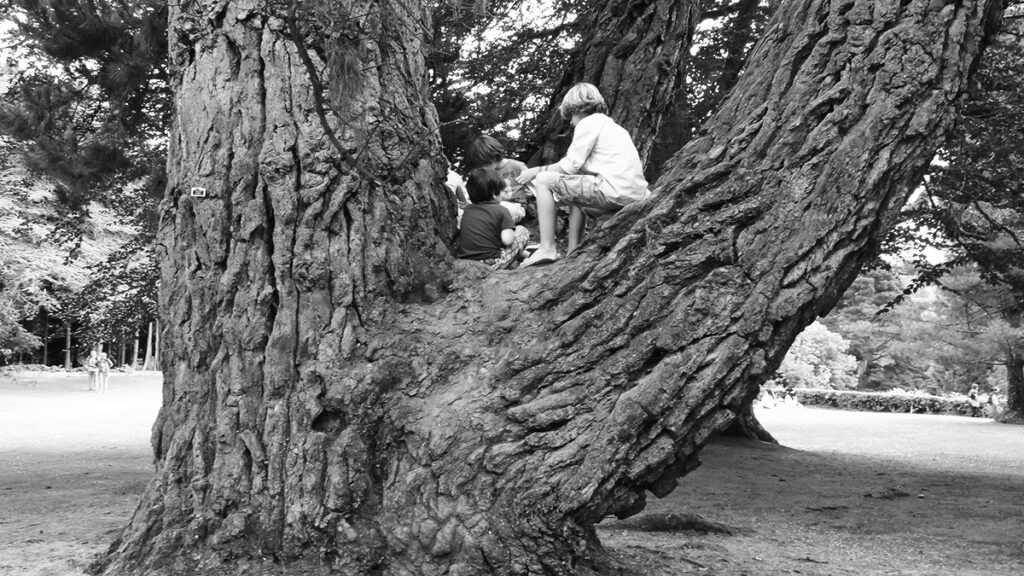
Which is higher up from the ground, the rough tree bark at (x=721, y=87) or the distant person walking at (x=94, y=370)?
the rough tree bark at (x=721, y=87)

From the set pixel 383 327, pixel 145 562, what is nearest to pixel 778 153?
pixel 383 327

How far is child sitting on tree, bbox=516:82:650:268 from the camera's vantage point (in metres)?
4.64

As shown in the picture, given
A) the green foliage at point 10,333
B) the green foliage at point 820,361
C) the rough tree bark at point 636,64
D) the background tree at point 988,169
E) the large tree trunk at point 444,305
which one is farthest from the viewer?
the green foliage at point 820,361

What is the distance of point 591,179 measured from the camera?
464cm

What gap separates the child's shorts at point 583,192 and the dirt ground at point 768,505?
A: 1.96 m

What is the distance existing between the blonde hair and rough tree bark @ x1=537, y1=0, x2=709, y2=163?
127 cm

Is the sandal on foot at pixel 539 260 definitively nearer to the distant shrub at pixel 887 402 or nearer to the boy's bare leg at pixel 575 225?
the boy's bare leg at pixel 575 225

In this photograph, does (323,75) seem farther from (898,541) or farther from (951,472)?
(951,472)

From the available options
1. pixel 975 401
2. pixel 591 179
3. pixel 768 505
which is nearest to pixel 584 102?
pixel 591 179

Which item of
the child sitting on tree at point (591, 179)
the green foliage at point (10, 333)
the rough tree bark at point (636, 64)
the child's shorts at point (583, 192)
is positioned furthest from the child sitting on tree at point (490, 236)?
the green foliage at point (10, 333)

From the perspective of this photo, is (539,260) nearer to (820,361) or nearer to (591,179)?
(591,179)

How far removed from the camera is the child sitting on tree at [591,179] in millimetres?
4637

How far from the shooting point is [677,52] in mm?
6551

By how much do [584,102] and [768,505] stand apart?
5.19 metres
